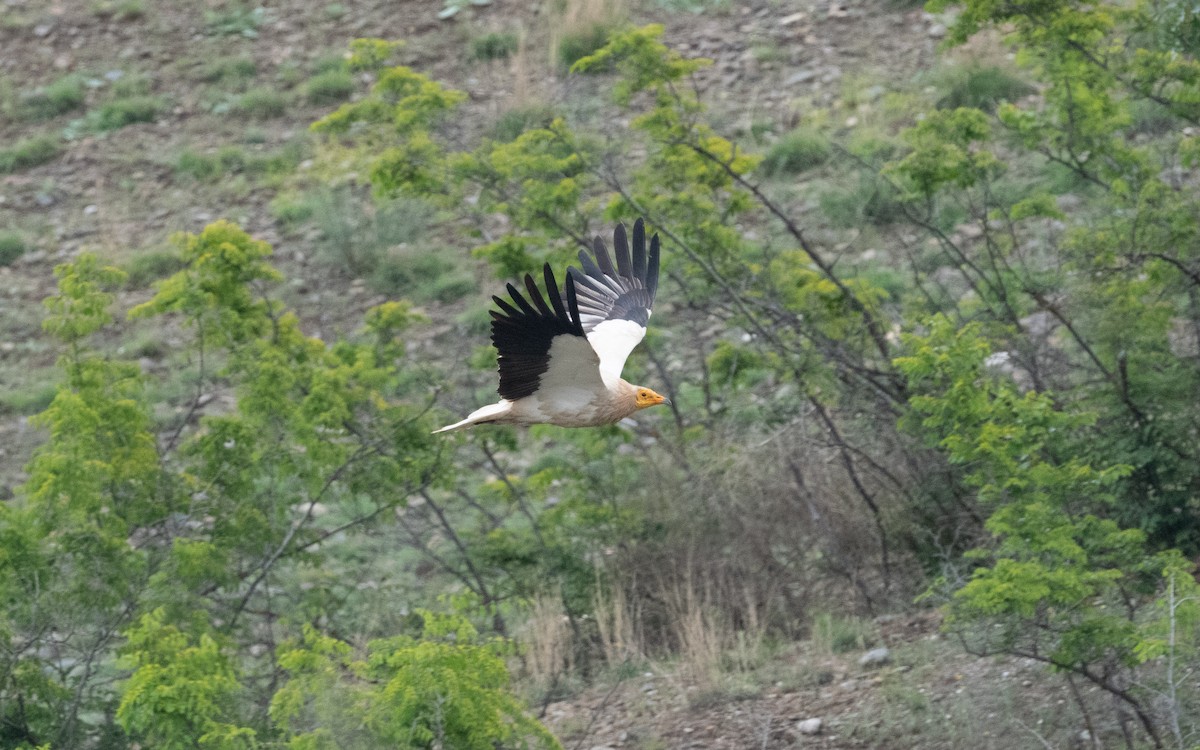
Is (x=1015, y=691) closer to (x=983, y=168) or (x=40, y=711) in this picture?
(x=983, y=168)

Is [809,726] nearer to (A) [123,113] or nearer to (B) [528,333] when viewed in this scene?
(B) [528,333]

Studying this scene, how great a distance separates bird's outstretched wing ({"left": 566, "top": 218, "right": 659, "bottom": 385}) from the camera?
759 centimetres

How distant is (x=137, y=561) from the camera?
7.90 m

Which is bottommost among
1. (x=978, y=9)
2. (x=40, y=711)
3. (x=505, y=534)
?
(x=505, y=534)

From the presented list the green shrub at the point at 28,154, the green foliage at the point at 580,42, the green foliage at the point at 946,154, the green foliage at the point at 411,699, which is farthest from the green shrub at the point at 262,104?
the green foliage at the point at 411,699

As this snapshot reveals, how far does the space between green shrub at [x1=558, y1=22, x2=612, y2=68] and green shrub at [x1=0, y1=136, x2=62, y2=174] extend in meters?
6.05

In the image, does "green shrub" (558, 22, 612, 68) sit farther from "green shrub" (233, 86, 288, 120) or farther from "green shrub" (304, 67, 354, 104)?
"green shrub" (233, 86, 288, 120)

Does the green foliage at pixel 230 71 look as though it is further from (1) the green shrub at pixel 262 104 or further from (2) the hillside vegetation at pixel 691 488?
(2) the hillside vegetation at pixel 691 488

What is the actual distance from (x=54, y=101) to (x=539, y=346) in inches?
547

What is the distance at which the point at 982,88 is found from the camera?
15172 mm

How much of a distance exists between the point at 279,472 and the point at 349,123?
253cm

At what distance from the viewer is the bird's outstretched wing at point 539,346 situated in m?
5.96

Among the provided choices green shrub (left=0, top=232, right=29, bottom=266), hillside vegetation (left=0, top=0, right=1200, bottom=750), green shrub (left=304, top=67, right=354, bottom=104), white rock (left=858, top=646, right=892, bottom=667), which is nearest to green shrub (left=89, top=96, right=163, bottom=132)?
green shrub (left=304, top=67, right=354, bottom=104)

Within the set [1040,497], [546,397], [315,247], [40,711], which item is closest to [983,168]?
[1040,497]
